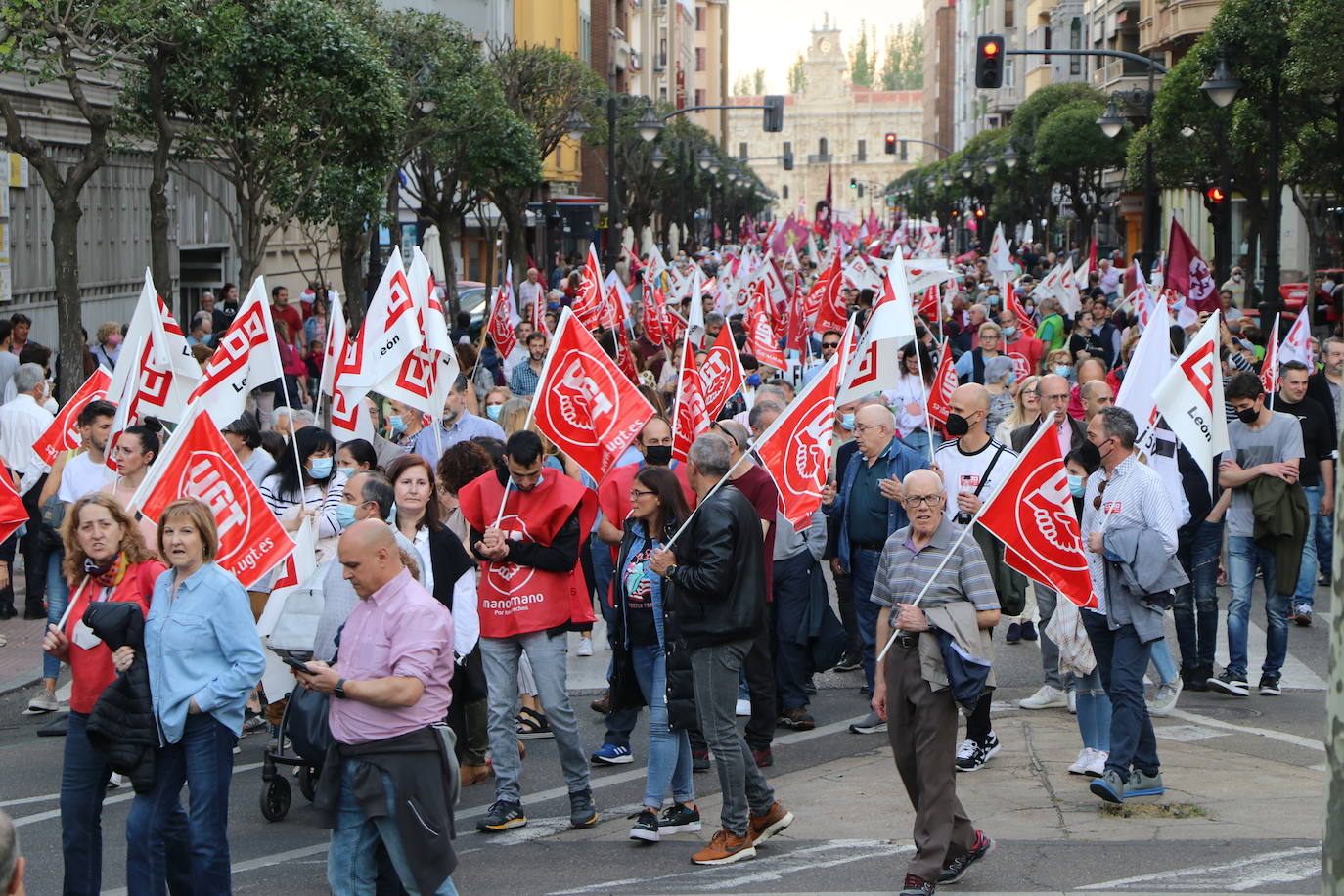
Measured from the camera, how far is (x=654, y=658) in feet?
25.1

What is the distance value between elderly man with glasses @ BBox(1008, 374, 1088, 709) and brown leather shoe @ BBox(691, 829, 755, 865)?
8.86ft

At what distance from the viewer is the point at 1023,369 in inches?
645

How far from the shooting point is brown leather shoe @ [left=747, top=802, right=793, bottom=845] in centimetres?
725

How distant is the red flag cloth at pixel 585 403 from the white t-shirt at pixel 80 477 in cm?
255

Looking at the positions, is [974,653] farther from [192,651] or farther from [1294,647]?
[1294,647]

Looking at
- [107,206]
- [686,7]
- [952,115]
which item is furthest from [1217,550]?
[952,115]

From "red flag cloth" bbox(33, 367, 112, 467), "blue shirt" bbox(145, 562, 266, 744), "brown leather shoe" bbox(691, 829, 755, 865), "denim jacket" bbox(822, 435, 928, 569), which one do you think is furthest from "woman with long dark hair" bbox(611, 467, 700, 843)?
"red flag cloth" bbox(33, 367, 112, 467)

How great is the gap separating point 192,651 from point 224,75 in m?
15.6

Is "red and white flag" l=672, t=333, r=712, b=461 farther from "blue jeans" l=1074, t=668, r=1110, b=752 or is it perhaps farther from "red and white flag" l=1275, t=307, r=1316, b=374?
"red and white flag" l=1275, t=307, r=1316, b=374

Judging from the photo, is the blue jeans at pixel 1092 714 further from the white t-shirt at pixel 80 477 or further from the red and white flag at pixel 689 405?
the white t-shirt at pixel 80 477

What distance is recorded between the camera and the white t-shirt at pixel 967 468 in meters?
9.08

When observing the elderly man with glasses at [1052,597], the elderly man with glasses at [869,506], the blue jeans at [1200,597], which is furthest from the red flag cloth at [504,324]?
the blue jeans at [1200,597]

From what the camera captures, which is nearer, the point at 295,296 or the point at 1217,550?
the point at 1217,550

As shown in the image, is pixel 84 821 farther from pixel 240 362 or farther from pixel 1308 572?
pixel 1308 572
